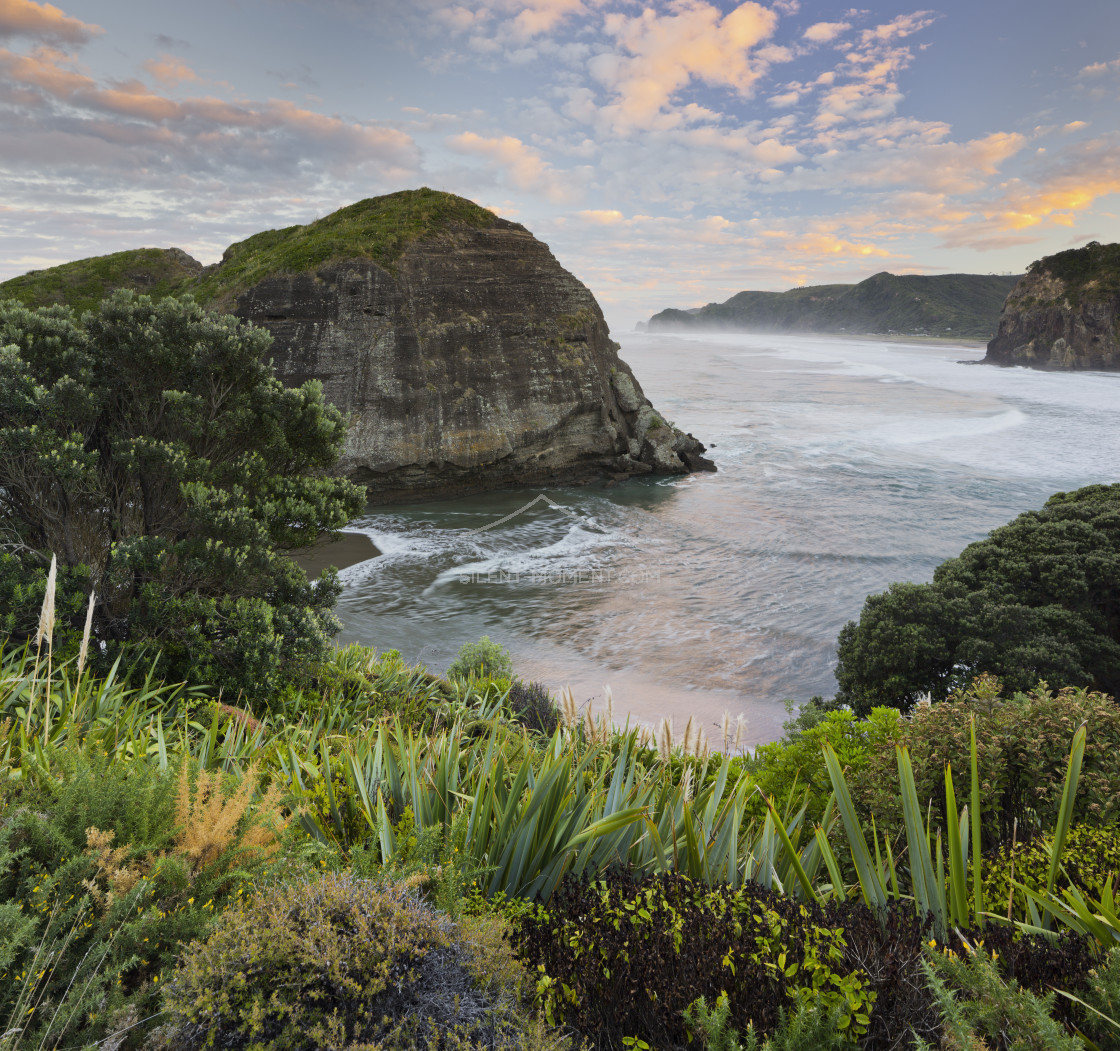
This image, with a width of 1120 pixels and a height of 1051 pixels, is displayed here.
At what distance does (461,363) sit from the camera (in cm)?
2906

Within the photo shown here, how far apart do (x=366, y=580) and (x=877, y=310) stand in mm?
190570

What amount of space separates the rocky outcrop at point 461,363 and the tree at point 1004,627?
67.9ft

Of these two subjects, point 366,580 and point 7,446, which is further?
point 366,580

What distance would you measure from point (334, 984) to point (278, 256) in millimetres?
33066

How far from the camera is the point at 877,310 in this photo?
176375 mm

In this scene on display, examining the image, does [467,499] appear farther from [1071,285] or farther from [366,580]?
[1071,285]

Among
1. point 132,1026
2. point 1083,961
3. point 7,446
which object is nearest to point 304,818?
point 132,1026

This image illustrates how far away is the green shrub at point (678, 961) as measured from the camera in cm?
187

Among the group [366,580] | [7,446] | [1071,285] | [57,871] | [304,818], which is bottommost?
[366,580]

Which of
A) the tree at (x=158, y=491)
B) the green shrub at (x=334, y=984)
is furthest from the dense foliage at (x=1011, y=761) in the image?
the tree at (x=158, y=491)

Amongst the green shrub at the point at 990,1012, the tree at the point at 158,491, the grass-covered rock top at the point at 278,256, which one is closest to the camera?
the green shrub at the point at 990,1012

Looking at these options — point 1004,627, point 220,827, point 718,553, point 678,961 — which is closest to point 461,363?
point 718,553

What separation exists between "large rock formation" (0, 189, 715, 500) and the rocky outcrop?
59 mm

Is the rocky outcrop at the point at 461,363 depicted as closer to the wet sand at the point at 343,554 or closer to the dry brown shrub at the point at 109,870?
the wet sand at the point at 343,554
